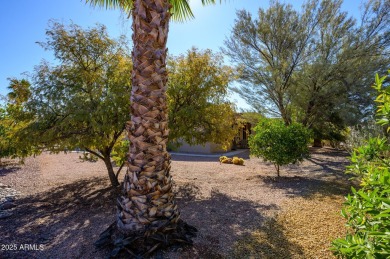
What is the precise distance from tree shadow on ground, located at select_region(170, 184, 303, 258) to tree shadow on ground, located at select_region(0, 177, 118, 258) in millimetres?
1727

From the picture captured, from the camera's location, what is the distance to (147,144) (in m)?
3.72

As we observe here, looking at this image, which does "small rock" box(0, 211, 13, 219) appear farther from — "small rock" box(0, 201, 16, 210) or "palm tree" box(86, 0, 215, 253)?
"palm tree" box(86, 0, 215, 253)

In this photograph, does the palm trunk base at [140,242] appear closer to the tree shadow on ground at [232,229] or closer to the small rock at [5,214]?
the tree shadow on ground at [232,229]

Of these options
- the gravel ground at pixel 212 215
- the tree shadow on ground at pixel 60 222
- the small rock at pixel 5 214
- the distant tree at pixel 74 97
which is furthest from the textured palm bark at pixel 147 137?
the small rock at pixel 5 214

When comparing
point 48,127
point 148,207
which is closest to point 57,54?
point 48,127

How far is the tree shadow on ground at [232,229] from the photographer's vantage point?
12.5ft

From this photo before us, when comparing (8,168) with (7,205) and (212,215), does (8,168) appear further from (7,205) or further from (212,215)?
(212,215)

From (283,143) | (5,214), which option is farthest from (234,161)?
(5,214)

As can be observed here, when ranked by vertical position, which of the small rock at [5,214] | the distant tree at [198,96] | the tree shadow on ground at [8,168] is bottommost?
the small rock at [5,214]

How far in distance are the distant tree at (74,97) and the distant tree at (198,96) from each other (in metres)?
1.66

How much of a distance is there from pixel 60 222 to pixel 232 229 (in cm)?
392

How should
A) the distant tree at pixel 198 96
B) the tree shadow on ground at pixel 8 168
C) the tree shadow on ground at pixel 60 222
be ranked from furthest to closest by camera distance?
the tree shadow on ground at pixel 8 168 → the distant tree at pixel 198 96 → the tree shadow on ground at pixel 60 222

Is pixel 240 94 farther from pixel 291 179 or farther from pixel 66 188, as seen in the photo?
pixel 66 188

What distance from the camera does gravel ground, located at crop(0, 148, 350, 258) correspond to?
13.3ft
